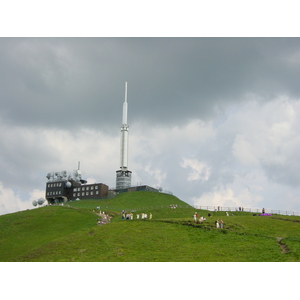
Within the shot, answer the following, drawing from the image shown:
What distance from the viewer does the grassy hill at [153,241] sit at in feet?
133

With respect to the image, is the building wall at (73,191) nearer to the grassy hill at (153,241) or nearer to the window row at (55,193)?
the window row at (55,193)

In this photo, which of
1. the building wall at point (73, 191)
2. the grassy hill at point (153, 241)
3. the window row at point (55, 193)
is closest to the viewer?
the grassy hill at point (153, 241)

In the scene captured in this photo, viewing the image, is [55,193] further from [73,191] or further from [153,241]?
[153,241]

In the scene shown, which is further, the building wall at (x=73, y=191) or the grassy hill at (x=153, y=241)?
the building wall at (x=73, y=191)

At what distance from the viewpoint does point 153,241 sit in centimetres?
4741

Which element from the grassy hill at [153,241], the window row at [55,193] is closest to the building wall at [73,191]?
the window row at [55,193]

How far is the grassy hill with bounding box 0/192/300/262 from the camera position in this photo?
133 feet

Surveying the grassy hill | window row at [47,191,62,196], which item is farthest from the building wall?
the grassy hill

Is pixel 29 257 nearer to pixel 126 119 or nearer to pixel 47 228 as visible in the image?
pixel 47 228

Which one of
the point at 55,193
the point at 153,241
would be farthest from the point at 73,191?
the point at 153,241

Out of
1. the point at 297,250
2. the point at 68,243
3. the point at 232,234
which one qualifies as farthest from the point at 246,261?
the point at 68,243

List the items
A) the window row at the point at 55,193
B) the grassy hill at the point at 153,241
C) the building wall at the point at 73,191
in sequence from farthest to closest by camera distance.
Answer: the window row at the point at 55,193 → the building wall at the point at 73,191 → the grassy hill at the point at 153,241

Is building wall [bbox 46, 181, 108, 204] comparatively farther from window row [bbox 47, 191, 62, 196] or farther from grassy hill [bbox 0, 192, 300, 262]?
grassy hill [bbox 0, 192, 300, 262]

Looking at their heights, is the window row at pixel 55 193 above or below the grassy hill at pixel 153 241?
above
